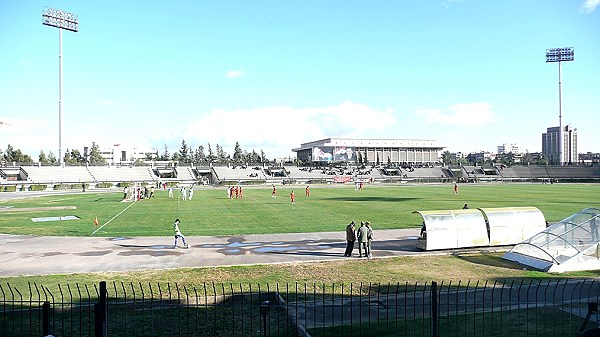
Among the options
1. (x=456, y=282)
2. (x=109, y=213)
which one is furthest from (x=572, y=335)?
(x=109, y=213)

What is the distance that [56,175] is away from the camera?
282 feet

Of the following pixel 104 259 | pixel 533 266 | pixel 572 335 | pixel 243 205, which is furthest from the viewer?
pixel 243 205

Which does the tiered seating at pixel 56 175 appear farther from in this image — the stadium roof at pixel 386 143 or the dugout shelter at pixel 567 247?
the stadium roof at pixel 386 143

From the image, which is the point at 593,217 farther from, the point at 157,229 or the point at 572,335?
the point at 157,229

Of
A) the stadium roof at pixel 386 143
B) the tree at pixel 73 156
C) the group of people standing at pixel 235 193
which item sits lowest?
the group of people standing at pixel 235 193

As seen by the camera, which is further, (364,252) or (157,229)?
(157,229)

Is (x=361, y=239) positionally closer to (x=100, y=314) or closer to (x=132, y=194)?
(x=100, y=314)

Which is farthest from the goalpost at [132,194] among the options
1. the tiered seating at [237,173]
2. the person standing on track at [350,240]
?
the tiered seating at [237,173]

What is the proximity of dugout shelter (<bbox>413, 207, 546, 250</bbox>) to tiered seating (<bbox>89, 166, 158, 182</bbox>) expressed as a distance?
3220 inches

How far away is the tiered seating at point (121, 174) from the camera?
92.3 meters

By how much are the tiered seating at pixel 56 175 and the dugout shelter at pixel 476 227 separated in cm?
7894

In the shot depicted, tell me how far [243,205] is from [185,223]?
13.0 m

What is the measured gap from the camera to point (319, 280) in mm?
15094

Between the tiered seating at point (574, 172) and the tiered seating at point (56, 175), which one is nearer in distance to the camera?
the tiered seating at point (56, 175)
